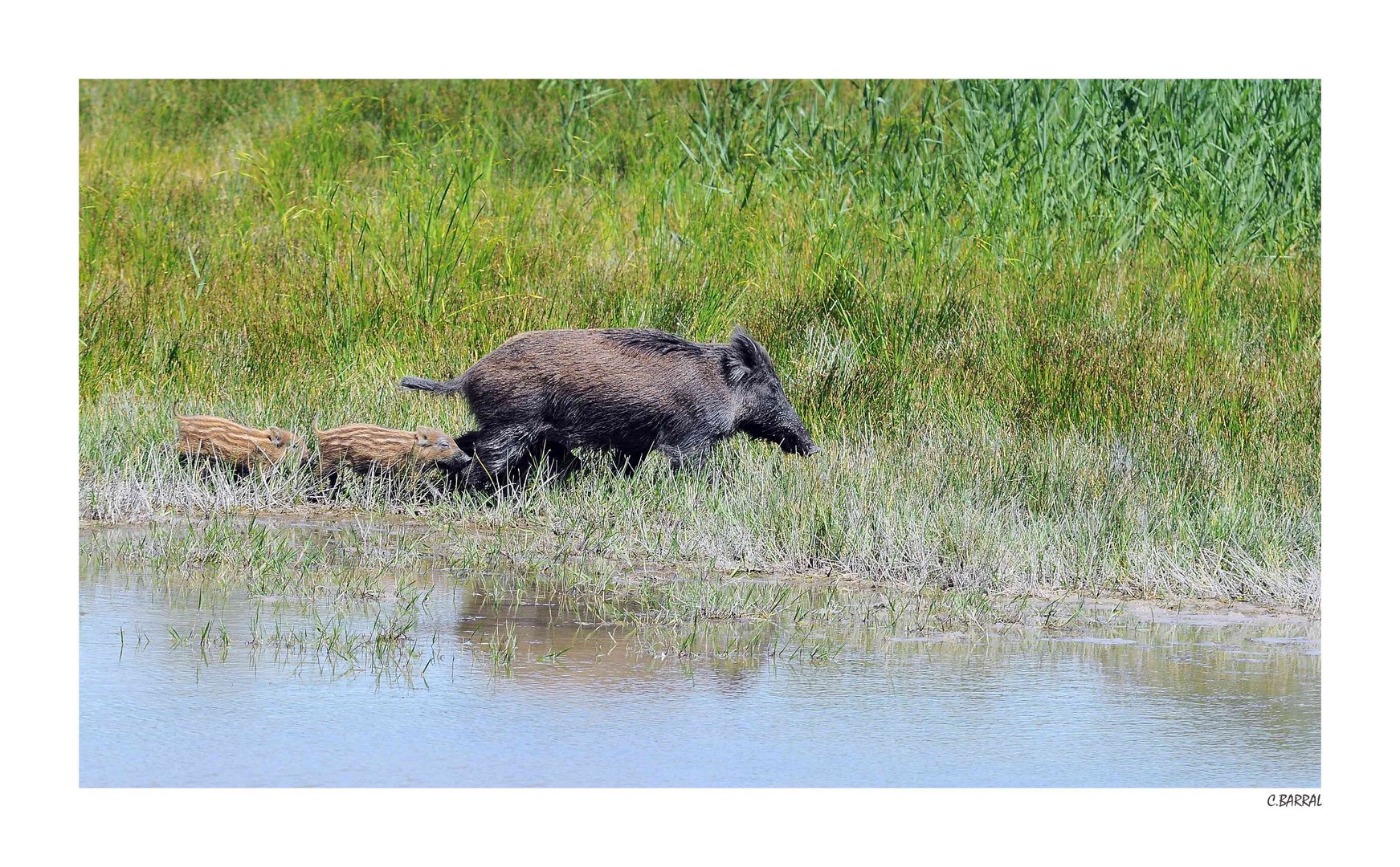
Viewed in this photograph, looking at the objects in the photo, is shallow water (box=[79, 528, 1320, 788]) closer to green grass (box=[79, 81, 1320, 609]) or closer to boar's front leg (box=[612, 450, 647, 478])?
green grass (box=[79, 81, 1320, 609])

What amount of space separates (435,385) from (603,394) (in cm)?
96

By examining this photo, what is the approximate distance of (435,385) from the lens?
28.1ft

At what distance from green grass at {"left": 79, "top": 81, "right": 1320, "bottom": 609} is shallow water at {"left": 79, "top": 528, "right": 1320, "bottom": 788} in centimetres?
121

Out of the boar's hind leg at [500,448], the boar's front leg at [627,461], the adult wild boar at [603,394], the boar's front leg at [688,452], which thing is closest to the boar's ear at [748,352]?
the adult wild boar at [603,394]

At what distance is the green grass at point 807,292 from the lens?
25.2 ft

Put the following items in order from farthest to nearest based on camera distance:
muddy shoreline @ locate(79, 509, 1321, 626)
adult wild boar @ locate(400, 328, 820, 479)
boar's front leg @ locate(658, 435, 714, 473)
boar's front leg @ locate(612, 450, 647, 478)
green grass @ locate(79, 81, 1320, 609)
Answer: boar's front leg @ locate(612, 450, 647, 478)
boar's front leg @ locate(658, 435, 714, 473)
adult wild boar @ locate(400, 328, 820, 479)
green grass @ locate(79, 81, 1320, 609)
muddy shoreline @ locate(79, 509, 1321, 626)

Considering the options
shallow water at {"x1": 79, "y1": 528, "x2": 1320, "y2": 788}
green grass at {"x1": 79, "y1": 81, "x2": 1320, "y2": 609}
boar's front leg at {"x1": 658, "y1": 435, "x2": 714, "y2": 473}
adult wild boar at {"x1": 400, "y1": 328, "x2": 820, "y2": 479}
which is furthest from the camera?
boar's front leg at {"x1": 658, "y1": 435, "x2": 714, "y2": 473}

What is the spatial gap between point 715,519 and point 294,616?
2.17 metres

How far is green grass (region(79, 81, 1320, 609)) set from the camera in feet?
25.2

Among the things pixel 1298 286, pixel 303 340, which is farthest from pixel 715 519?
pixel 1298 286

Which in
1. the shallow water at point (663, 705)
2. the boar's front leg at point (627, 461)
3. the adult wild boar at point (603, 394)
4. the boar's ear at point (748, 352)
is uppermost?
the boar's ear at point (748, 352)

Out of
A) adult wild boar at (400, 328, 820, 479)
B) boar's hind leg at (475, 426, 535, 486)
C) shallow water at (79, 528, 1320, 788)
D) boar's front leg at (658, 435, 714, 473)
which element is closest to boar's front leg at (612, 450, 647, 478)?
adult wild boar at (400, 328, 820, 479)

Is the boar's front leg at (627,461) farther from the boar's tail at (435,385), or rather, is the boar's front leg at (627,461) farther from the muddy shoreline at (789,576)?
the boar's tail at (435,385)

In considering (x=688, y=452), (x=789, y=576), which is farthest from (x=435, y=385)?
(x=789, y=576)
